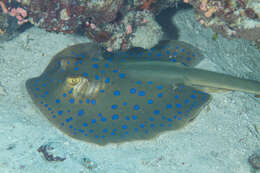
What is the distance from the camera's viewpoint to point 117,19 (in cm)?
523

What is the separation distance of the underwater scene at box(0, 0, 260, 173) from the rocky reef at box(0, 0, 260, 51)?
0.02m

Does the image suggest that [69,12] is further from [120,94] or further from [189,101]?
[189,101]

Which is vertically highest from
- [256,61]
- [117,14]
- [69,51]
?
[117,14]

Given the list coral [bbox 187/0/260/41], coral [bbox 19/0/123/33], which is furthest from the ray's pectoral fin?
coral [bbox 19/0/123/33]

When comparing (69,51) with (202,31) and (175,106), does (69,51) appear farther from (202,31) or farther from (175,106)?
(202,31)

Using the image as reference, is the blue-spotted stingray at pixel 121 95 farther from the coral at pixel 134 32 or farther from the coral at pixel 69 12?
the coral at pixel 69 12

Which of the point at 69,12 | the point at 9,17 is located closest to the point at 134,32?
the point at 69,12

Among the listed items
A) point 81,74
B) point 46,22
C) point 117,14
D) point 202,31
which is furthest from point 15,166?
point 202,31

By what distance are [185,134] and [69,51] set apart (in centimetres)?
325

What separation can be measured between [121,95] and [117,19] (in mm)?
1849

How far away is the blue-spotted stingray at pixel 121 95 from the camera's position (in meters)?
4.08

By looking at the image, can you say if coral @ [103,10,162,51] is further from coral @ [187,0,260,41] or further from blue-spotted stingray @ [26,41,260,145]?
coral @ [187,0,260,41]

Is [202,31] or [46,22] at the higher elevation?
[46,22]

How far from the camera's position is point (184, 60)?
5.68m
